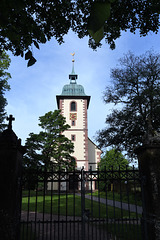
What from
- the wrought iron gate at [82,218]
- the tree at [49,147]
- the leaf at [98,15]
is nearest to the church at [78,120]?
the tree at [49,147]

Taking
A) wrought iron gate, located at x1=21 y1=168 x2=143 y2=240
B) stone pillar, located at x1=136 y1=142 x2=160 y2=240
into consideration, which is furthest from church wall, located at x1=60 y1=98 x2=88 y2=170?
stone pillar, located at x1=136 y1=142 x2=160 y2=240

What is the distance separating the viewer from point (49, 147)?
21.4m

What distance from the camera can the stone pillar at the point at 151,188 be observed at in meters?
4.49

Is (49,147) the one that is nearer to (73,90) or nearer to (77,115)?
(77,115)

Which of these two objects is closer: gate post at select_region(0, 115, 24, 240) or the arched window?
gate post at select_region(0, 115, 24, 240)

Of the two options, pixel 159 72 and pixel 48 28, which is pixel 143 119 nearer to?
pixel 159 72

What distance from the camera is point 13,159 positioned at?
14.9ft

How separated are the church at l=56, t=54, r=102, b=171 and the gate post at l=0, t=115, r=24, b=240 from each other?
967 inches

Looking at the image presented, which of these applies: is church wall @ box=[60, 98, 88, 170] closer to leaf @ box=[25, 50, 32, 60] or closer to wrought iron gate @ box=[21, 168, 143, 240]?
wrought iron gate @ box=[21, 168, 143, 240]

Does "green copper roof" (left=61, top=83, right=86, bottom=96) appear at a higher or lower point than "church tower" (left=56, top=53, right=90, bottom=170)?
higher

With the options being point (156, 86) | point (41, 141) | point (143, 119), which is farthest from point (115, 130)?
point (41, 141)

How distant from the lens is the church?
29.6 metres

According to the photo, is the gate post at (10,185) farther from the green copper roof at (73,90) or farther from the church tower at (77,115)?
the green copper roof at (73,90)

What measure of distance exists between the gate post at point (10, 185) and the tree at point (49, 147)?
14211 mm
